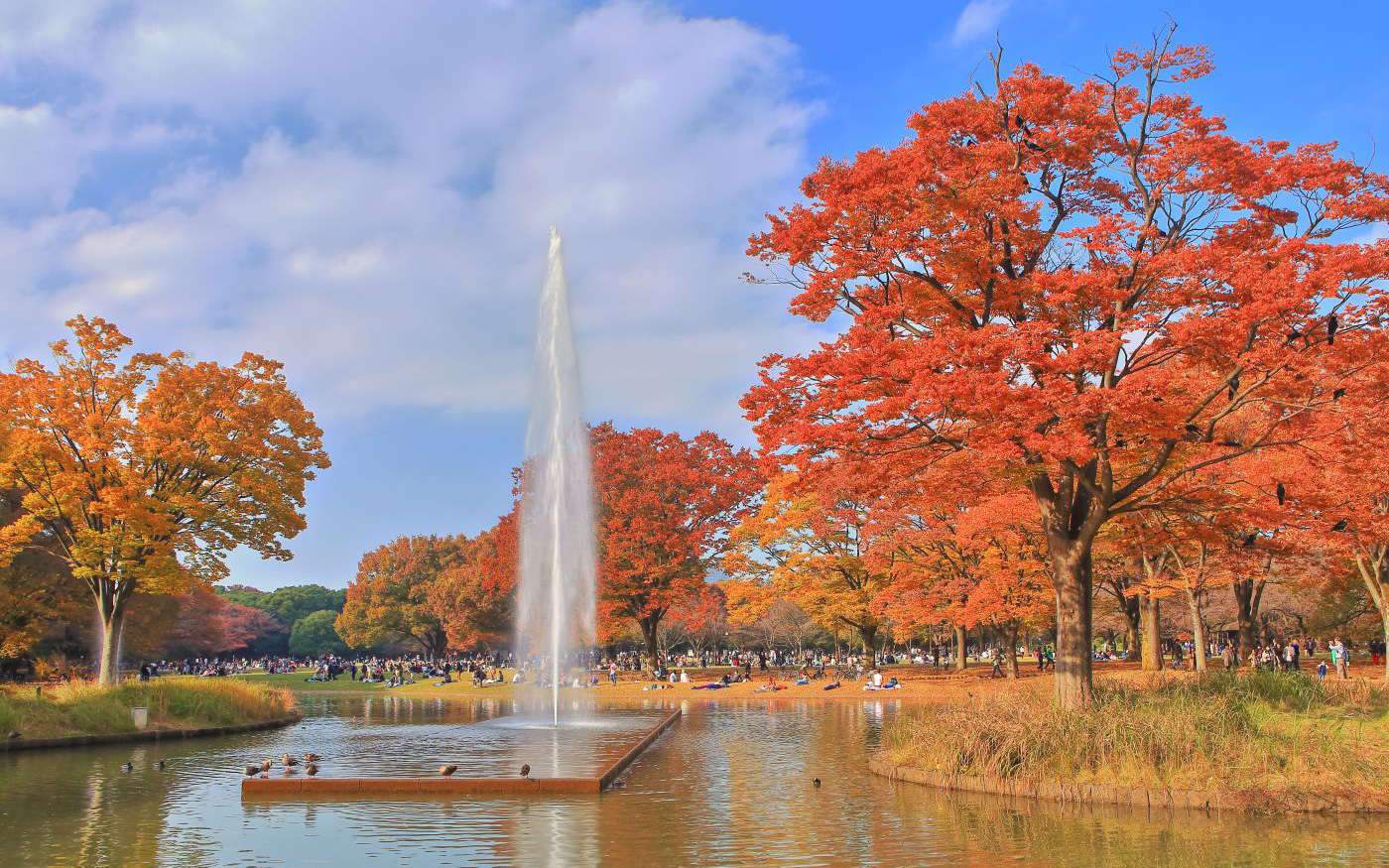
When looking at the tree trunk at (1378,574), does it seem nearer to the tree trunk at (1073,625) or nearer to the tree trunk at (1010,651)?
the tree trunk at (1010,651)

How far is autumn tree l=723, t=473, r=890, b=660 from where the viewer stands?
54812 millimetres

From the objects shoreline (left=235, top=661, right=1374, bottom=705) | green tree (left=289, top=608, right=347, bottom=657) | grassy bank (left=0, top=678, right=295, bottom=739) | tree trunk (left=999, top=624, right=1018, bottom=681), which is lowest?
green tree (left=289, top=608, right=347, bottom=657)

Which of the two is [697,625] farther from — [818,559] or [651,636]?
[818,559]

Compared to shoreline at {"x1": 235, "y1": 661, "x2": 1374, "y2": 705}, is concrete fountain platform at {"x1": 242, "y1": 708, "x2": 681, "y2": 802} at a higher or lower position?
higher

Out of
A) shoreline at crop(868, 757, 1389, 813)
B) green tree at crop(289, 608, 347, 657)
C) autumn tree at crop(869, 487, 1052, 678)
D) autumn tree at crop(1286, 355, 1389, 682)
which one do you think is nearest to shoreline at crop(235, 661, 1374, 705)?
autumn tree at crop(869, 487, 1052, 678)

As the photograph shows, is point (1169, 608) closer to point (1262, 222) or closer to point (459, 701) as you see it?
point (459, 701)

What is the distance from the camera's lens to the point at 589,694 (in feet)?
170

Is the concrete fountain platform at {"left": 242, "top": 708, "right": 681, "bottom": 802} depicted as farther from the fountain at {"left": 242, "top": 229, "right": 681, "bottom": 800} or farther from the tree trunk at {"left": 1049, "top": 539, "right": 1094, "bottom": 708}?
the tree trunk at {"left": 1049, "top": 539, "right": 1094, "bottom": 708}

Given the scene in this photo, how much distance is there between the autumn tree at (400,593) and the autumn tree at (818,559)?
45.7 meters

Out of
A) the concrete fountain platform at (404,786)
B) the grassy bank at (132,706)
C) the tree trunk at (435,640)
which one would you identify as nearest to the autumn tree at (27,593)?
the grassy bank at (132,706)

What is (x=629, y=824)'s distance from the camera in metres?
14.0

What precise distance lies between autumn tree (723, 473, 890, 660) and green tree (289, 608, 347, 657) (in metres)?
83.3

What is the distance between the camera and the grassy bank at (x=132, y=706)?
2553cm

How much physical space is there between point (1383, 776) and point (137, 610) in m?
63.1
